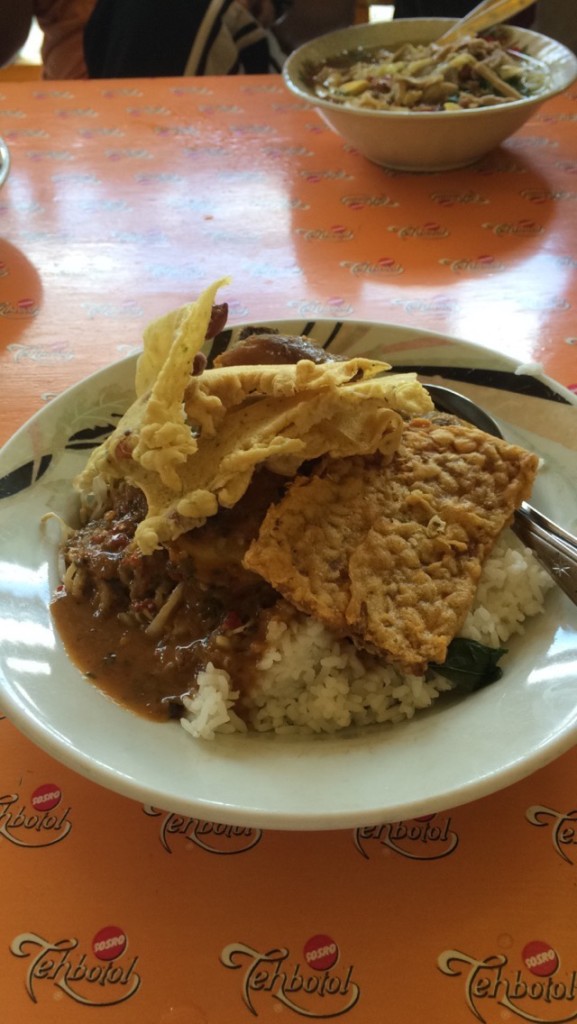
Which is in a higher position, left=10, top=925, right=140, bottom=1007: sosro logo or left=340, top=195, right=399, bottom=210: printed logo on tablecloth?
left=340, top=195, right=399, bottom=210: printed logo on tablecloth

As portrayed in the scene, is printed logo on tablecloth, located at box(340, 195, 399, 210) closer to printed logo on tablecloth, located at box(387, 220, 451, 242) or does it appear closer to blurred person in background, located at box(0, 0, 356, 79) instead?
printed logo on tablecloth, located at box(387, 220, 451, 242)

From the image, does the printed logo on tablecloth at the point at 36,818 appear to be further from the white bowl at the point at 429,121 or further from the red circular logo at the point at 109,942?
the white bowl at the point at 429,121

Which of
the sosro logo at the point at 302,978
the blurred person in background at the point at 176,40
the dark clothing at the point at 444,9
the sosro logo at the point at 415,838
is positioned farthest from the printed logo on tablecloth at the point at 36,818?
the dark clothing at the point at 444,9

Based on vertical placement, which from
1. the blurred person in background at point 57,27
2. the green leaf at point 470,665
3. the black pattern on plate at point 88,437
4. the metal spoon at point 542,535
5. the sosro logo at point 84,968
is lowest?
the blurred person in background at point 57,27

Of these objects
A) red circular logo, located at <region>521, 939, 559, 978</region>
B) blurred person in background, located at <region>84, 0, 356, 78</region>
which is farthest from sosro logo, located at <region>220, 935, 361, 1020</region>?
blurred person in background, located at <region>84, 0, 356, 78</region>

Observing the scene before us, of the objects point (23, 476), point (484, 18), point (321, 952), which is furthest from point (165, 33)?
point (321, 952)

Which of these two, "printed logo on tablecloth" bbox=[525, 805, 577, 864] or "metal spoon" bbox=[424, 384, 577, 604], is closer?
"printed logo on tablecloth" bbox=[525, 805, 577, 864]

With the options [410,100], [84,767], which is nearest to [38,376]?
[84,767]
